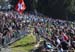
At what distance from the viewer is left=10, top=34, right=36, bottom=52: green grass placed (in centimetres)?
2748

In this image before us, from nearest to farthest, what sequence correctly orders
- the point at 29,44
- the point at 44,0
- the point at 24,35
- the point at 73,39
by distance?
the point at 73,39 → the point at 29,44 → the point at 24,35 → the point at 44,0

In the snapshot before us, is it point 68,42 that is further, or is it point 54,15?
point 54,15

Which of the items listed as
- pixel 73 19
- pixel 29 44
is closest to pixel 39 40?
pixel 29 44

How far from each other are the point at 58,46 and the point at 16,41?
7207 millimetres

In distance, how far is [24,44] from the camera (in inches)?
1131

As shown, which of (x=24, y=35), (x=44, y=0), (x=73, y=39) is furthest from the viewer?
(x=44, y=0)

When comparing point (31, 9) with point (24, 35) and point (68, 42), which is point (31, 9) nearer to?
point (24, 35)

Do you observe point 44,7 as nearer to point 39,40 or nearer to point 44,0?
point 44,0

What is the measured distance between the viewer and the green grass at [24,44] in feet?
90.2

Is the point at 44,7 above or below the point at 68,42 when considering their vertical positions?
below

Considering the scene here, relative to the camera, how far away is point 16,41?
96.4ft

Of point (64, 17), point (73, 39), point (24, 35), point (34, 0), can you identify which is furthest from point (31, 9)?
point (73, 39)

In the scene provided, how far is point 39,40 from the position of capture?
94.4 ft

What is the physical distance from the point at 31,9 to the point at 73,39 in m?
50.1
